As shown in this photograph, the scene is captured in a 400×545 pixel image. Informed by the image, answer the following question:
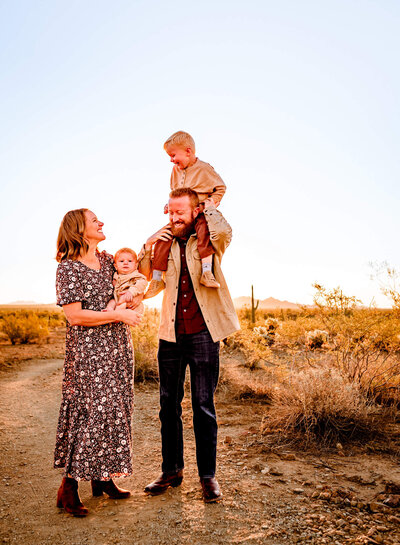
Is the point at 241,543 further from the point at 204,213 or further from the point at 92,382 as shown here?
the point at 204,213

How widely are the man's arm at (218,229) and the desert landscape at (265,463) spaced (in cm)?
208

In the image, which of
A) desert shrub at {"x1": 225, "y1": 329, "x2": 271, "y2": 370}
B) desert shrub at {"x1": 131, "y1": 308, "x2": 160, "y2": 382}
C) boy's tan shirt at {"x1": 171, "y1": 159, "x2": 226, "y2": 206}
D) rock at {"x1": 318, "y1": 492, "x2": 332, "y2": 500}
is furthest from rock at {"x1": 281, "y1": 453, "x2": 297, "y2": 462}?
desert shrub at {"x1": 131, "y1": 308, "x2": 160, "y2": 382}

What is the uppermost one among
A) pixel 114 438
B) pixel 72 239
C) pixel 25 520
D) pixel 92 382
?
pixel 72 239

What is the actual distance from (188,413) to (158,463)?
209 cm

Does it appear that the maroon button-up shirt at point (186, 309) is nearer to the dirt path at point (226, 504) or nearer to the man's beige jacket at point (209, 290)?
the man's beige jacket at point (209, 290)

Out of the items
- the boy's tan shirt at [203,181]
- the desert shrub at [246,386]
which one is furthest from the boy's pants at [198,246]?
the desert shrub at [246,386]

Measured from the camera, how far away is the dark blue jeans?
3959 millimetres

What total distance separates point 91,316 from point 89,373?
0.46 m

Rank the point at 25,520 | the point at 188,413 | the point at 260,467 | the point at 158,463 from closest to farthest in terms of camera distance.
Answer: the point at 25,520, the point at 260,467, the point at 158,463, the point at 188,413

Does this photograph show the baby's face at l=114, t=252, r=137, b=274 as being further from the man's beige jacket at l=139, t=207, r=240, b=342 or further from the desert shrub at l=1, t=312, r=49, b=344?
the desert shrub at l=1, t=312, r=49, b=344

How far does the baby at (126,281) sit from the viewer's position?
151 inches

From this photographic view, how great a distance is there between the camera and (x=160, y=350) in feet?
13.6

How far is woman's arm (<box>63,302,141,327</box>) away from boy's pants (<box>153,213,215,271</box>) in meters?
0.59

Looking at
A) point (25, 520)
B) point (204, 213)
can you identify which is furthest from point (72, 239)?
point (25, 520)
